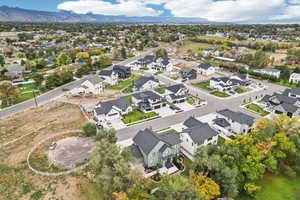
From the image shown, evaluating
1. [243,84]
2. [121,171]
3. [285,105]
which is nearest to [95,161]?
[121,171]

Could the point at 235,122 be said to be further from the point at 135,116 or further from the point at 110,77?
the point at 110,77

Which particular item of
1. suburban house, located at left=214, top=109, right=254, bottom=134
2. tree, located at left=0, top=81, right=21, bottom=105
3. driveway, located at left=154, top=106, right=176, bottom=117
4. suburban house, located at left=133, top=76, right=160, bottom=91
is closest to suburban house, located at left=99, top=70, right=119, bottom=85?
suburban house, located at left=133, top=76, right=160, bottom=91

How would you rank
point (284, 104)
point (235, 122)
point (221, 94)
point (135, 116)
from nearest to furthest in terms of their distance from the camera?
1. point (235, 122)
2. point (135, 116)
3. point (284, 104)
4. point (221, 94)

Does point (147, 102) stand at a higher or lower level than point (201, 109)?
higher

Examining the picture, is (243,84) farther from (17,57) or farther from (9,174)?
(17,57)

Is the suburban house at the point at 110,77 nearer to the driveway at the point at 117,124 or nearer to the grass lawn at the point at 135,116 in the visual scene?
the grass lawn at the point at 135,116

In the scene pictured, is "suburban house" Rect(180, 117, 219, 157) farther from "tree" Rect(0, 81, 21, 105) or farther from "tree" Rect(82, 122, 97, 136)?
"tree" Rect(0, 81, 21, 105)

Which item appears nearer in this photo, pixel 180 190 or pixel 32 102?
pixel 180 190

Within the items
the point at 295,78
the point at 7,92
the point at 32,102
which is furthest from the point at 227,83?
the point at 7,92
